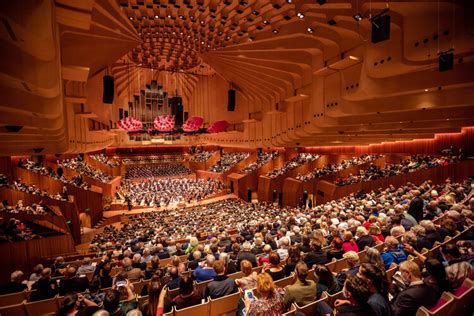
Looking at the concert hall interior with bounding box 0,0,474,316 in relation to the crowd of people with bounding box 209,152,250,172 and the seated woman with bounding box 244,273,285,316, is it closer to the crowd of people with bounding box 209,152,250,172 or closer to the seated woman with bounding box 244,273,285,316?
the seated woman with bounding box 244,273,285,316

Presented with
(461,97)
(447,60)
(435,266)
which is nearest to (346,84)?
(461,97)

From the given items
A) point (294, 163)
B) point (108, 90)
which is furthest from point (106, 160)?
point (294, 163)

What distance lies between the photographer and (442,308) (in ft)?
7.01

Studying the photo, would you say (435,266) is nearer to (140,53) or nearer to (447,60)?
(447,60)

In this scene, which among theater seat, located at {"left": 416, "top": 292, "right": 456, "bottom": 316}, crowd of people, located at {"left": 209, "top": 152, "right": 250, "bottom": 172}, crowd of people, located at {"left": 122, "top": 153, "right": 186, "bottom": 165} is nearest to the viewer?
theater seat, located at {"left": 416, "top": 292, "right": 456, "bottom": 316}

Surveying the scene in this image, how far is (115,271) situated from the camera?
5215 millimetres

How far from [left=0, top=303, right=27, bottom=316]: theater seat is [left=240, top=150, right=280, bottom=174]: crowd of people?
17.6 meters

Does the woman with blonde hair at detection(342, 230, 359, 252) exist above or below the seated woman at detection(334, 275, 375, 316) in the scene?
below

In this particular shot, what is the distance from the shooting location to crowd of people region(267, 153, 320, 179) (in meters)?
18.6

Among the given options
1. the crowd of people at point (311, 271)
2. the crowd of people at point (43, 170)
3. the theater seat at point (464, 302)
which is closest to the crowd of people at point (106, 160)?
the crowd of people at point (43, 170)

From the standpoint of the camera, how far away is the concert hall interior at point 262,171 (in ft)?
9.98

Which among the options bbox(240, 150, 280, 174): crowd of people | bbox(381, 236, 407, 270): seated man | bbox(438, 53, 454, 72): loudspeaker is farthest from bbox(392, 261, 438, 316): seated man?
bbox(240, 150, 280, 174): crowd of people

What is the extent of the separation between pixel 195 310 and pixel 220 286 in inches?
14.9

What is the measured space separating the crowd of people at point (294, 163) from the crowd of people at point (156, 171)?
421 inches
